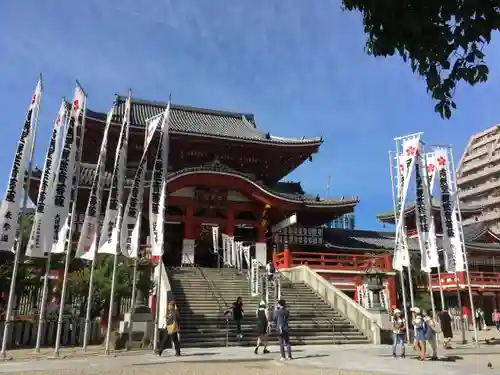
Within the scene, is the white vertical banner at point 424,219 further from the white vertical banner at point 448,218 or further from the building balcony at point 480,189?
the building balcony at point 480,189

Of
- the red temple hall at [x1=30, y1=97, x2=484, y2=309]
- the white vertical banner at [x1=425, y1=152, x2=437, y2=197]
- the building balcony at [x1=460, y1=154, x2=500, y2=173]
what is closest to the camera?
the white vertical banner at [x1=425, y1=152, x2=437, y2=197]

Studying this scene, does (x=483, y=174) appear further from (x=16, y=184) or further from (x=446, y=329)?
(x=16, y=184)

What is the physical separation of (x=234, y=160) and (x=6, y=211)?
2001 cm

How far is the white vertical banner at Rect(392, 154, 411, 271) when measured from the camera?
16.5 m

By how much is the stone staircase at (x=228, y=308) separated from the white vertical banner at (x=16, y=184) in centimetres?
645

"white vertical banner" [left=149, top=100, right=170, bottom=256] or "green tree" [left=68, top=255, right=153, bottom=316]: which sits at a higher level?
"white vertical banner" [left=149, top=100, right=170, bottom=256]

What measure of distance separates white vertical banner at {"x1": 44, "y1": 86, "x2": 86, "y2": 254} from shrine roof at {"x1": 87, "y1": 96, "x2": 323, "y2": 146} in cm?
1595

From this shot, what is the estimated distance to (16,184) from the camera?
12648 mm

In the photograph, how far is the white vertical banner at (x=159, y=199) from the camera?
46.0 feet

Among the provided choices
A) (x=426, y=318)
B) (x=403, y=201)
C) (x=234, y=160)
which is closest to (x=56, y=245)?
(x=426, y=318)

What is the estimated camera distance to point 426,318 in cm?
1237

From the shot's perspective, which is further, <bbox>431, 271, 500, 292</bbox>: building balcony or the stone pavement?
<bbox>431, 271, 500, 292</bbox>: building balcony

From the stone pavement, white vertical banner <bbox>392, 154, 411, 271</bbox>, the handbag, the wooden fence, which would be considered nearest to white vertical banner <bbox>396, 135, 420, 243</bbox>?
white vertical banner <bbox>392, 154, 411, 271</bbox>

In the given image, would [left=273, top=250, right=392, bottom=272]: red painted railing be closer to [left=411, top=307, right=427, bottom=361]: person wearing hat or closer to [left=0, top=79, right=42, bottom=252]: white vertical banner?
[left=411, top=307, right=427, bottom=361]: person wearing hat
